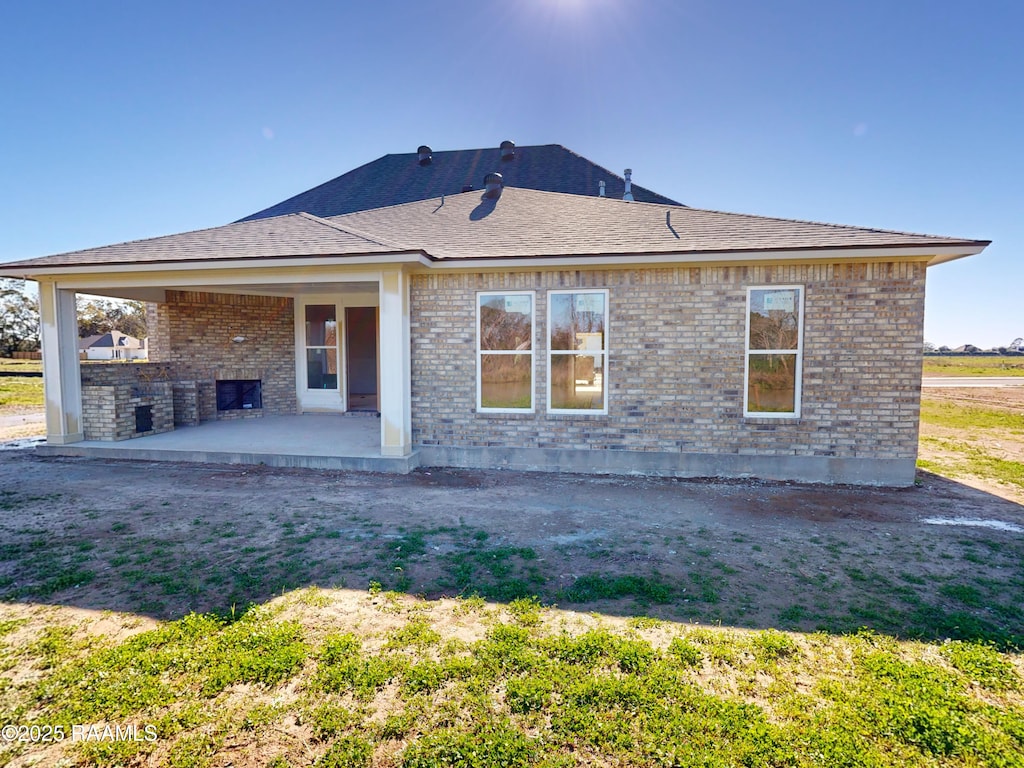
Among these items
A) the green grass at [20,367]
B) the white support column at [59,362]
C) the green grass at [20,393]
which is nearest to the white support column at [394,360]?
the white support column at [59,362]

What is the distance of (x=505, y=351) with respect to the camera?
777 centimetres

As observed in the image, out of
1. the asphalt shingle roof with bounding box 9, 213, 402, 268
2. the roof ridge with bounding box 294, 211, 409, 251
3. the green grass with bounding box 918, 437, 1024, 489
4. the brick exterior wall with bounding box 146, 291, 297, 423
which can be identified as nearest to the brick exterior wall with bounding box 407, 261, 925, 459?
the roof ridge with bounding box 294, 211, 409, 251

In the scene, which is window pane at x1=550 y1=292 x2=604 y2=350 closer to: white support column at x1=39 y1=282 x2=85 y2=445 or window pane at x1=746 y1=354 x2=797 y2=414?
window pane at x1=746 y1=354 x2=797 y2=414

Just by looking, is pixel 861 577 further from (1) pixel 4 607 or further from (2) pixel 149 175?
(2) pixel 149 175

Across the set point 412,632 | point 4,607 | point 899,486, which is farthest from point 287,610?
point 899,486

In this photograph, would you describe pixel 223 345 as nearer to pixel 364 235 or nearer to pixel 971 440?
pixel 364 235

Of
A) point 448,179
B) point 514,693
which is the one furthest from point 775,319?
point 448,179

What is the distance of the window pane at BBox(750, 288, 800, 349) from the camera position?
703cm

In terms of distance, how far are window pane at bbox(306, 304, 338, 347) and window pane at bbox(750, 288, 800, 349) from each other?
9.18 metres

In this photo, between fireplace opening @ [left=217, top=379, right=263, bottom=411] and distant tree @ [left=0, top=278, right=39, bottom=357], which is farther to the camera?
distant tree @ [left=0, top=278, right=39, bottom=357]

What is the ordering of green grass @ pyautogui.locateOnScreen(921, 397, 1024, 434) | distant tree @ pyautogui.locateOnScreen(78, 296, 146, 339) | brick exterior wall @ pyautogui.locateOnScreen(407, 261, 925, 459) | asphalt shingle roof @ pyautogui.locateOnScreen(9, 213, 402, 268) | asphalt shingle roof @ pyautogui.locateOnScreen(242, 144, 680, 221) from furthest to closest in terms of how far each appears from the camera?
distant tree @ pyautogui.locateOnScreen(78, 296, 146, 339) < asphalt shingle roof @ pyautogui.locateOnScreen(242, 144, 680, 221) < green grass @ pyautogui.locateOnScreen(921, 397, 1024, 434) < asphalt shingle roof @ pyautogui.locateOnScreen(9, 213, 402, 268) < brick exterior wall @ pyautogui.locateOnScreen(407, 261, 925, 459)

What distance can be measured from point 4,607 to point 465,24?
11747 mm

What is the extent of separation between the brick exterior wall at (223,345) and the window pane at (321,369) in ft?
1.31

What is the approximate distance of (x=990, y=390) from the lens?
2167 cm
